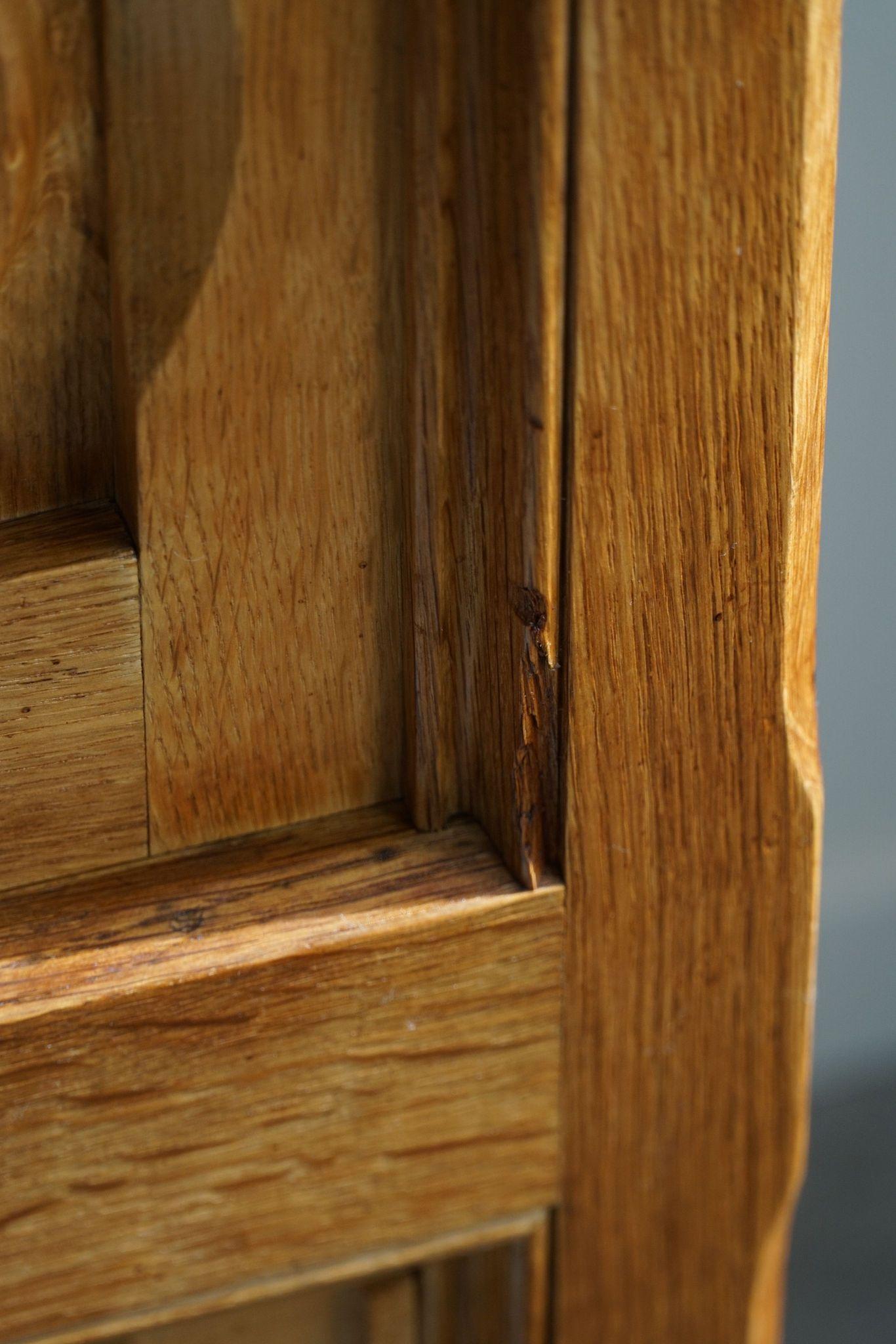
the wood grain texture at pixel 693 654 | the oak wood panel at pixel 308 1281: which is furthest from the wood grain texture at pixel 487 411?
the oak wood panel at pixel 308 1281

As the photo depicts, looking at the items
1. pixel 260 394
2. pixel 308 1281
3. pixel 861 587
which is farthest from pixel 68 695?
pixel 861 587

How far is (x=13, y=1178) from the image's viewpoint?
43cm

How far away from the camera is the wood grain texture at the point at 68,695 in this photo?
1.34 ft

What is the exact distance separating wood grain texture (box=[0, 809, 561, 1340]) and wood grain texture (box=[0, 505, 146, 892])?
2 centimetres

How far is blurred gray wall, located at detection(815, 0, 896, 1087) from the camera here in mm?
1143

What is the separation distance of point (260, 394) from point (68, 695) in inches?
4.0

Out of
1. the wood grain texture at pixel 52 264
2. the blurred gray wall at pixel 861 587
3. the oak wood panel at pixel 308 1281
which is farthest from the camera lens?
the blurred gray wall at pixel 861 587

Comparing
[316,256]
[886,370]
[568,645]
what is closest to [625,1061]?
[568,645]

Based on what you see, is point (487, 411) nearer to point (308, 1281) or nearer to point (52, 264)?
point (52, 264)

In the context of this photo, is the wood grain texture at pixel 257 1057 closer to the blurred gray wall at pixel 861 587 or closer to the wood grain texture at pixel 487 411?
the wood grain texture at pixel 487 411

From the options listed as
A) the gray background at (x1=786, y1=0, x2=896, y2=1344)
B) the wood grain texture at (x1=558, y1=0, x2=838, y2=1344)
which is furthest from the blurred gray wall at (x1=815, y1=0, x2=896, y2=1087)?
the wood grain texture at (x1=558, y1=0, x2=838, y2=1344)

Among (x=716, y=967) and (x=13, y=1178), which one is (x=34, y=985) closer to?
(x=13, y=1178)

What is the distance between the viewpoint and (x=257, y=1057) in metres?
0.44

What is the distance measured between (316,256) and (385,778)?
17 cm
